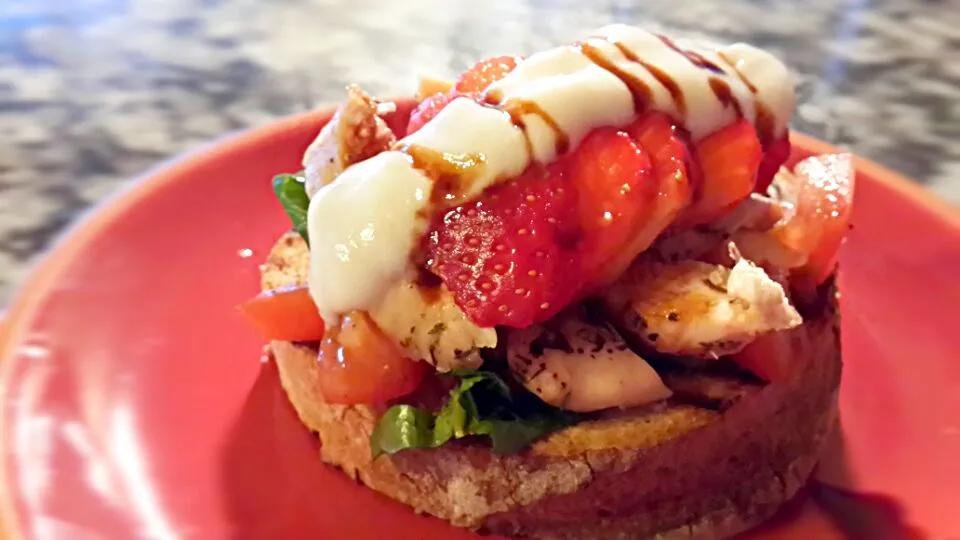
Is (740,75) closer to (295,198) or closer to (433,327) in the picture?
(433,327)

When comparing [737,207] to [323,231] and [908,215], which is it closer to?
[323,231]

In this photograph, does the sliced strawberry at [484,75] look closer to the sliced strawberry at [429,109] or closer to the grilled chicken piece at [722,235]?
the sliced strawberry at [429,109]

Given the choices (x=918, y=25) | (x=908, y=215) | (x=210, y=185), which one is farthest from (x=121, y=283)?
(x=918, y=25)

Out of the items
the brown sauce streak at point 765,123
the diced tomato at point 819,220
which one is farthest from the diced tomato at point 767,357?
the brown sauce streak at point 765,123

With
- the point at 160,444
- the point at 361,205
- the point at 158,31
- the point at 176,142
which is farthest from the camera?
the point at 158,31

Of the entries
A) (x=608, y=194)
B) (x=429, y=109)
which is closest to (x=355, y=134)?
(x=429, y=109)

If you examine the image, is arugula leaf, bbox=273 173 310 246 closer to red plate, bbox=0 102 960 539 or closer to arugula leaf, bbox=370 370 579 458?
red plate, bbox=0 102 960 539
